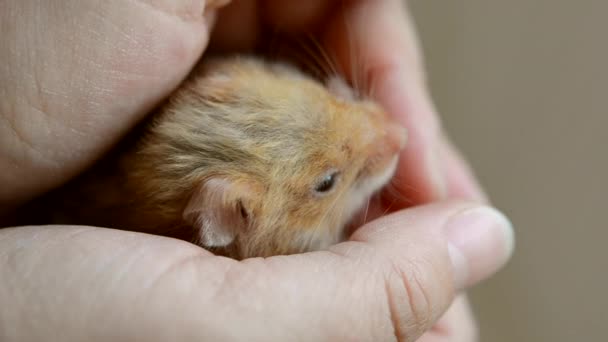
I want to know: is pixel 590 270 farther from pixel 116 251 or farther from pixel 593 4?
pixel 116 251

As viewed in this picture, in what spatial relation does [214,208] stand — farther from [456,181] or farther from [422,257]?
[456,181]

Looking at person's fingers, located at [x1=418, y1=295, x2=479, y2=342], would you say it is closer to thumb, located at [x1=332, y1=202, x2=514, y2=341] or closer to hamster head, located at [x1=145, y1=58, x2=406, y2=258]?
thumb, located at [x1=332, y1=202, x2=514, y2=341]

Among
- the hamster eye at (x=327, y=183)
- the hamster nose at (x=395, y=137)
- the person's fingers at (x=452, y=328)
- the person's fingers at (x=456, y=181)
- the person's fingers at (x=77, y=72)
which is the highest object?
the person's fingers at (x=77, y=72)

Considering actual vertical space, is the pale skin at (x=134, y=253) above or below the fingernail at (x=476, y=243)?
above

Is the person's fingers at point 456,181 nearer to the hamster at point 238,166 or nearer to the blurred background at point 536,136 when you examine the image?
the hamster at point 238,166

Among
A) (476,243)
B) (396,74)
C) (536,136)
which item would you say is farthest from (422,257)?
(536,136)

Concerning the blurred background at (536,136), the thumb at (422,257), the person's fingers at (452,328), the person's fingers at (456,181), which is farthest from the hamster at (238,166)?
the blurred background at (536,136)

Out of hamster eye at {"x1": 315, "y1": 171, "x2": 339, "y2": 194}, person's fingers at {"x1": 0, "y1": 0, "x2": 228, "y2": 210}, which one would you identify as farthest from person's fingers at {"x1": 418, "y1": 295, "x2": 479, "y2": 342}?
person's fingers at {"x1": 0, "y1": 0, "x2": 228, "y2": 210}
